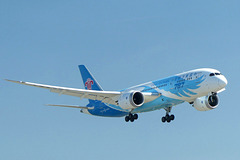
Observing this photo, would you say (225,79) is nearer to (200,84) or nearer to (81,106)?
(200,84)

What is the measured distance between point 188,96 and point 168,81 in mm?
3084

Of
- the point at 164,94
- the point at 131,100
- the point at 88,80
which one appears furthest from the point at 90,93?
the point at 88,80

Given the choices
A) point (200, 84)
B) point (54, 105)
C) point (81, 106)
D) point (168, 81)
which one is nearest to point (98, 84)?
point (81, 106)

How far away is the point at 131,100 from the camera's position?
158 ft

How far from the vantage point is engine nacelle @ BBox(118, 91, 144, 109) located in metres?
48.2

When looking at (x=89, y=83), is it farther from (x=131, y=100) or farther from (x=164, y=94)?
(x=164, y=94)

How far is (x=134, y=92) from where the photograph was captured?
48812mm

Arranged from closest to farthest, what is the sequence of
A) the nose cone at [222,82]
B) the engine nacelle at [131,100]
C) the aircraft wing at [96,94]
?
1. the nose cone at [222,82]
2. the aircraft wing at [96,94]
3. the engine nacelle at [131,100]

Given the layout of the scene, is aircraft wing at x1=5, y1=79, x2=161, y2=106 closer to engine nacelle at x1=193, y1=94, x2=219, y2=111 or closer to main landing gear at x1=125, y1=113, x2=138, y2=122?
main landing gear at x1=125, y1=113, x2=138, y2=122

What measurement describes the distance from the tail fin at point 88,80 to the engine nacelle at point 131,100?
32.2 ft

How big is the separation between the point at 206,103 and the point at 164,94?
14.5 feet

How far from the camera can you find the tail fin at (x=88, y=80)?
5916 cm

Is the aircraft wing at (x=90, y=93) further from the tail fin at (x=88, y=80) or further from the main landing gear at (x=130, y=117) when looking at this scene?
the tail fin at (x=88, y=80)

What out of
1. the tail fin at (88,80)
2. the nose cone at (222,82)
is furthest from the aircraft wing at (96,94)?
the tail fin at (88,80)
